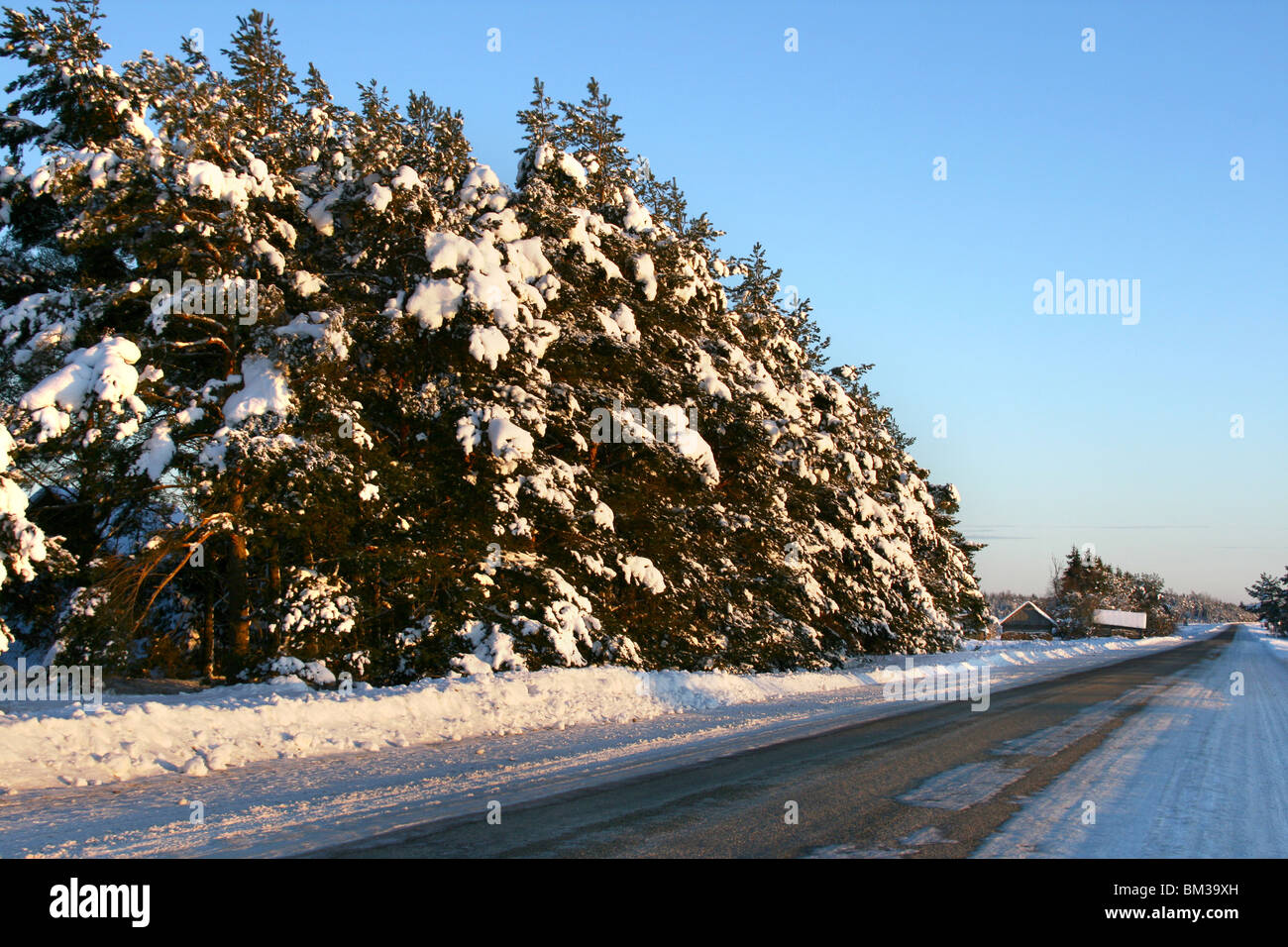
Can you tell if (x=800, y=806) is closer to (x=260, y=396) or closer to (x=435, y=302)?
(x=260, y=396)

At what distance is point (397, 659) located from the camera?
1579cm

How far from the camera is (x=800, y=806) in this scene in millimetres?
6648

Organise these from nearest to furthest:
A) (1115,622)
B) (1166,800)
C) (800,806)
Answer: (800,806) → (1166,800) → (1115,622)

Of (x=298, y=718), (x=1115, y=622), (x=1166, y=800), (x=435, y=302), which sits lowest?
(x=1115, y=622)

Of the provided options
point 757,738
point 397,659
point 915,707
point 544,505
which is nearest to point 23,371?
point 397,659

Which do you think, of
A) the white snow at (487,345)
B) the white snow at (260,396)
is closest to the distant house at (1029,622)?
the white snow at (487,345)

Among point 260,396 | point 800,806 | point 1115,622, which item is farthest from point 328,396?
point 1115,622

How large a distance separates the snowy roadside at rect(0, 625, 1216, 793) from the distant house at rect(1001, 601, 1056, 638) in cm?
9687

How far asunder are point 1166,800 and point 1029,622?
11615 cm

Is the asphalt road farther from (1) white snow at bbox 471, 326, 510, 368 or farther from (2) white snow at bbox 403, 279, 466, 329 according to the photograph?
(2) white snow at bbox 403, 279, 466, 329
